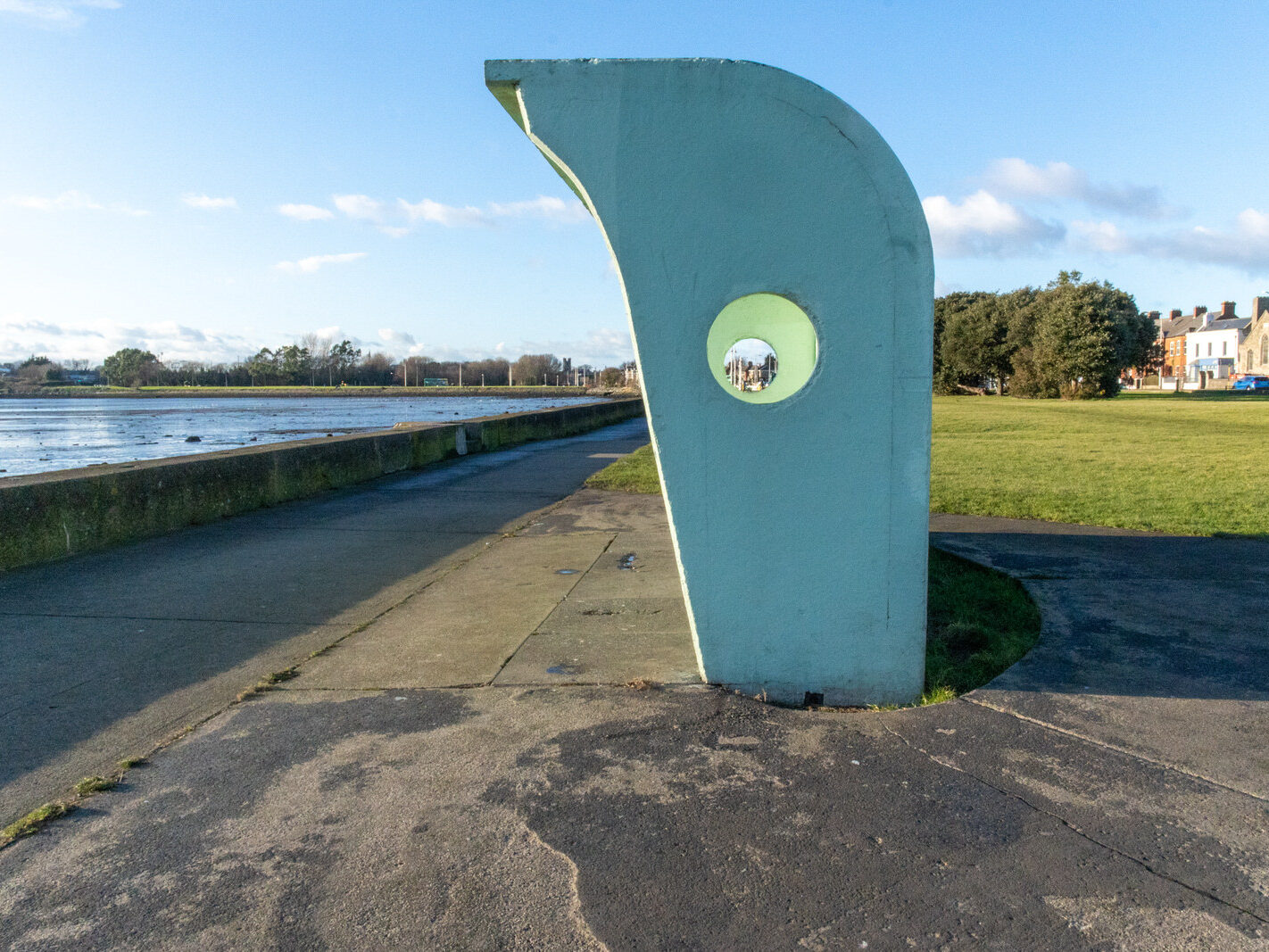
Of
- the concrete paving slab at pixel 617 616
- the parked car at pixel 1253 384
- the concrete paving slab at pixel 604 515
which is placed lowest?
the concrete paving slab at pixel 617 616

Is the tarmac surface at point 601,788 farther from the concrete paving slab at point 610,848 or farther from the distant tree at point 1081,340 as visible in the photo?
the distant tree at point 1081,340

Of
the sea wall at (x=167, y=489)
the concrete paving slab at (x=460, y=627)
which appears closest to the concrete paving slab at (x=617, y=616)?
the concrete paving slab at (x=460, y=627)

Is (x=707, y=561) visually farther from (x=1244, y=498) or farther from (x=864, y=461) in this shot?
(x=1244, y=498)

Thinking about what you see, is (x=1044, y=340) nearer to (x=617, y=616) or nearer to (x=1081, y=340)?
(x=1081, y=340)

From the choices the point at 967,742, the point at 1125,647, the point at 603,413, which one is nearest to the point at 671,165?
the point at 967,742

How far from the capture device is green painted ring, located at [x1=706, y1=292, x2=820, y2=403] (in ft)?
14.0

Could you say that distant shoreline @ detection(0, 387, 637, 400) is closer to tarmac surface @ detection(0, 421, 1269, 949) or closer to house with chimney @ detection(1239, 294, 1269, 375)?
house with chimney @ detection(1239, 294, 1269, 375)

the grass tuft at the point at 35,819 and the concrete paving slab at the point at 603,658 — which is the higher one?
the concrete paving slab at the point at 603,658

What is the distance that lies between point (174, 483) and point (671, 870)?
25.9ft

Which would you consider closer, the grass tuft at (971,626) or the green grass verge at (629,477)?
the grass tuft at (971,626)

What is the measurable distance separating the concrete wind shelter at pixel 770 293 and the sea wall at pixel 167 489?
5.84 metres

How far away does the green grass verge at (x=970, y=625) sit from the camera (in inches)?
180

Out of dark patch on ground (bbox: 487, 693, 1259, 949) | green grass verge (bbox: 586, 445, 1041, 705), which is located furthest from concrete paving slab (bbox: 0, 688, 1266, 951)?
green grass verge (bbox: 586, 445, 1041, 705)

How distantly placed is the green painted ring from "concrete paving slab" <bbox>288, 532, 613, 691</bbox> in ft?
6.48
